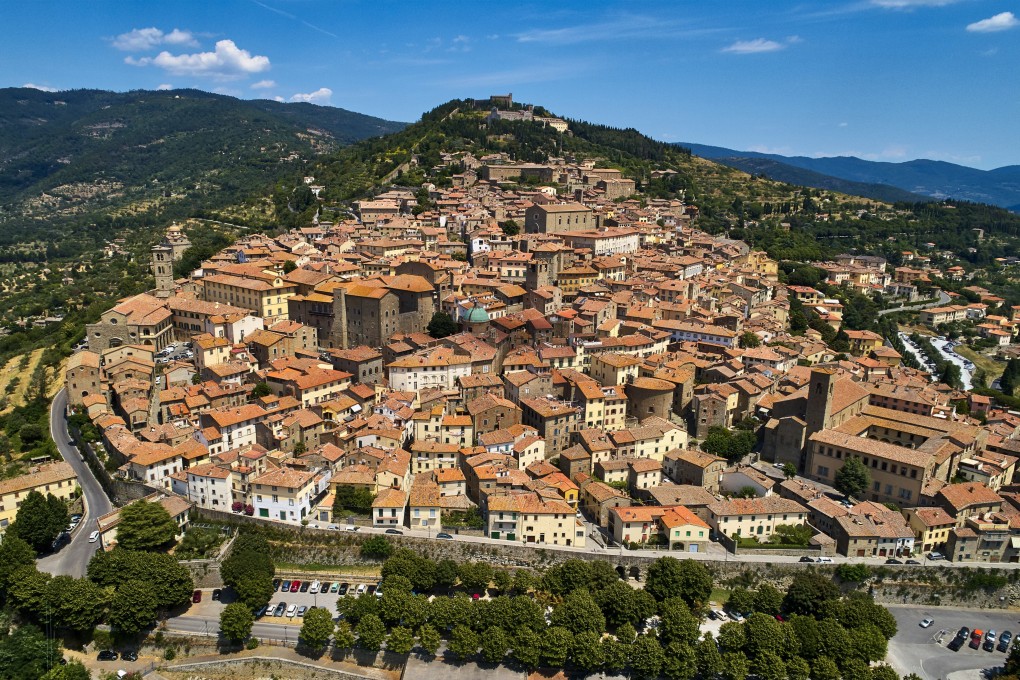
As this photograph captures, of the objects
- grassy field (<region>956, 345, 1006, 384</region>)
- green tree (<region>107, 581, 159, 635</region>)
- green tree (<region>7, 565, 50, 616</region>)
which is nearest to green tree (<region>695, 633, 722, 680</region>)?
green tree (<region>107, 581, 159, 635</region>)

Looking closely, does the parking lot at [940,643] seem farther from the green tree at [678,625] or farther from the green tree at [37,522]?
the green tree at [37,522]

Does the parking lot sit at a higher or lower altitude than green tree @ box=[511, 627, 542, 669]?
lower

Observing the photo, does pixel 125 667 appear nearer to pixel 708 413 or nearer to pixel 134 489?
pixel 134 489

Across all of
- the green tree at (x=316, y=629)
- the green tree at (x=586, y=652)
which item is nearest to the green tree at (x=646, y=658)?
the green tree at (x=586, y=652)

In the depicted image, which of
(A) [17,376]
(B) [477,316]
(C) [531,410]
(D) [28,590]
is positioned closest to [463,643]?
(C) [531,410]

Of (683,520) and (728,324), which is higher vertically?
(728,324)

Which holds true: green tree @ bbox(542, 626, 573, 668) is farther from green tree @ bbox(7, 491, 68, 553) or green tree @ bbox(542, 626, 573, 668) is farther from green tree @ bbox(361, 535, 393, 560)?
green tree @ bbox(7, 491, 68, 553)

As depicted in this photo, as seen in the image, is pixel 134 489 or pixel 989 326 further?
pixel 989 326

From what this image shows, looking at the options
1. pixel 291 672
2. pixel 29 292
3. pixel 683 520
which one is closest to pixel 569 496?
pixel 683 520
